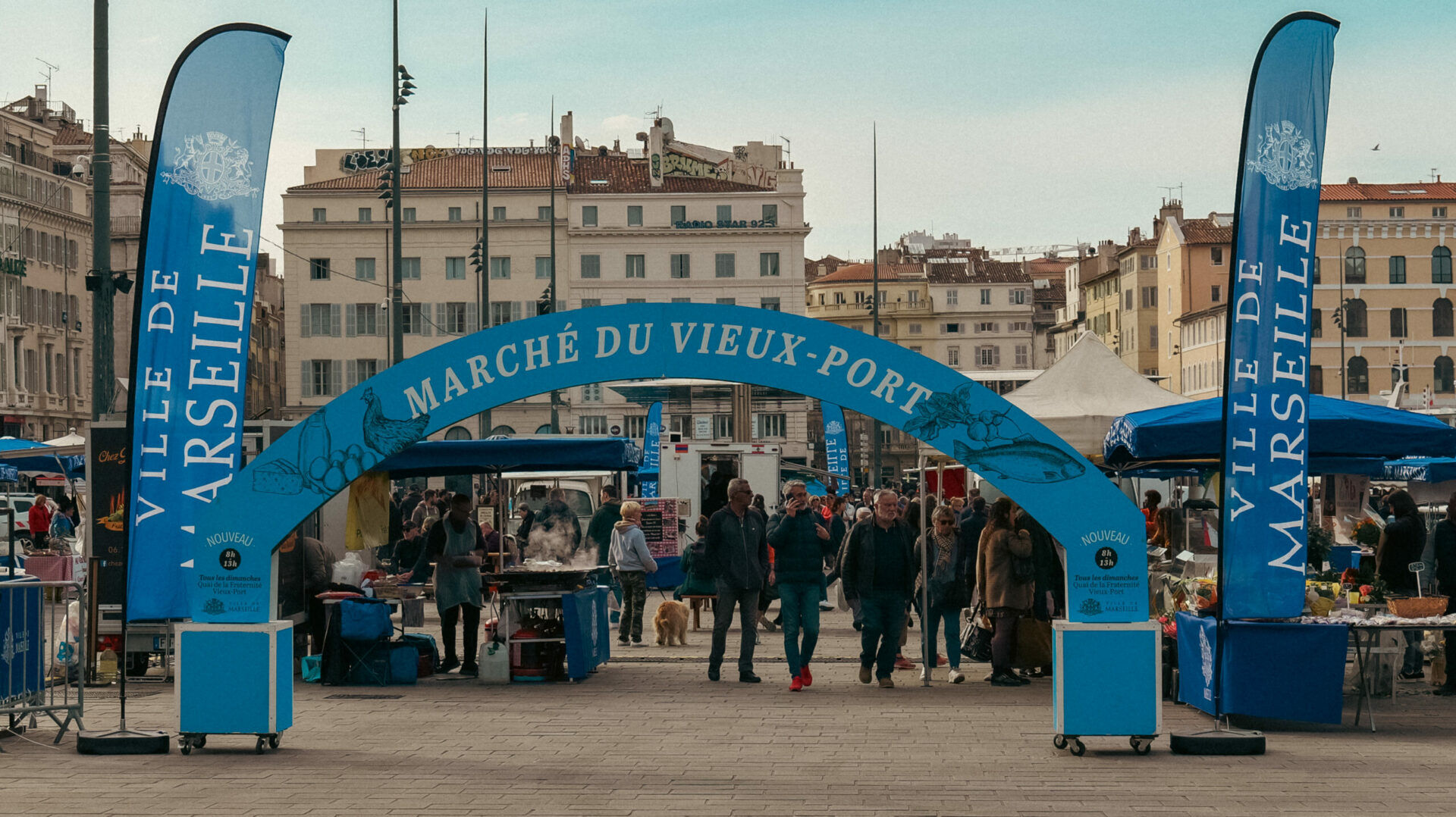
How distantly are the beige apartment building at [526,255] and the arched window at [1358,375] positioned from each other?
31253 millimetres

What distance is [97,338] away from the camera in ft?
54.3

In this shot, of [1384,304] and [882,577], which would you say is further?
[1384,304]

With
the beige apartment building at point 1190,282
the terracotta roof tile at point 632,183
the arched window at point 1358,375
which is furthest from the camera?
the beige apartment building at point 1190,282

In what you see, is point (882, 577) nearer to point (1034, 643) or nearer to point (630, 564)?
point (1034, 643)

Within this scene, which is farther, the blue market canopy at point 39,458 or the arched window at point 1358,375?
the arched window at point 1358,375

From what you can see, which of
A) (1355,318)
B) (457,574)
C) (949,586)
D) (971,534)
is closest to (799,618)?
(949,586)

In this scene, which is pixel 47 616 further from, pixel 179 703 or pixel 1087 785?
pixel 1087 785

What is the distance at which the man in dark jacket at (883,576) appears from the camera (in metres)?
14.0

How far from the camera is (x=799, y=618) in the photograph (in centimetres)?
1448

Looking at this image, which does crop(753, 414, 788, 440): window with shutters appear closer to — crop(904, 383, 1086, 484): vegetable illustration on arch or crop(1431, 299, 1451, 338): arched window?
crop(1431, 299, 1451, 338): arched window

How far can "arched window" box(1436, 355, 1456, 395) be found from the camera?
9050 centimetres

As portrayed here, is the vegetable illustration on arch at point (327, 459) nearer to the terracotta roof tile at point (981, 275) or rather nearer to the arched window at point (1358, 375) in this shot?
the arched window at point (1358, 375)

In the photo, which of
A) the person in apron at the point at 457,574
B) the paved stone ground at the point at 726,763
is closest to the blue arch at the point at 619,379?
the paved stone ground at the point at 726,763

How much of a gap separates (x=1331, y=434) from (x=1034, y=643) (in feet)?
10.9
